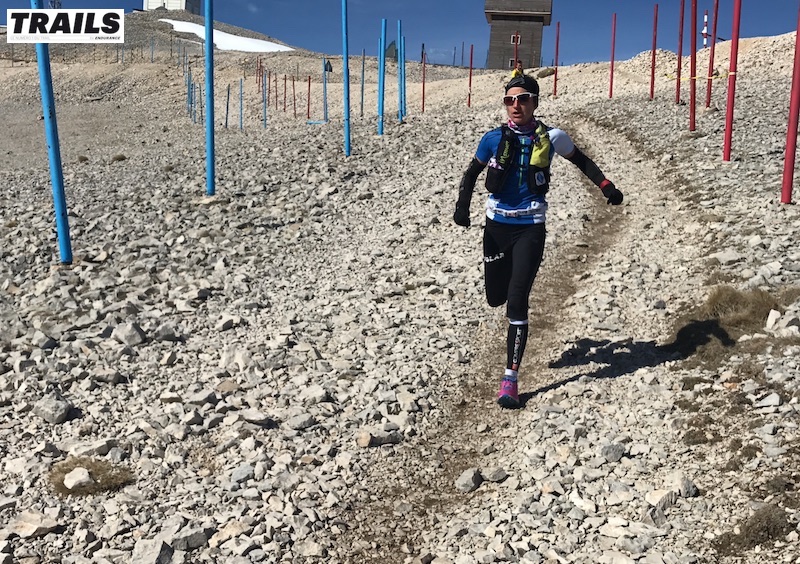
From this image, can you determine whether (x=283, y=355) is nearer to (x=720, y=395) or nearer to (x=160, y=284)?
(x=160, y=284)

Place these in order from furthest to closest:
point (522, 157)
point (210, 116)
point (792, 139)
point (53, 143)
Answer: point (210, 116) < point (792, 139) < point (53, 143) < point (522, 157)

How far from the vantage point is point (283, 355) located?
700 centimetres

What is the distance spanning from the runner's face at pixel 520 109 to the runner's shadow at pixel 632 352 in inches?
93.8

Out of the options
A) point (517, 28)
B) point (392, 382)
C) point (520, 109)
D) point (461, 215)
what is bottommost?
point (392, 382)

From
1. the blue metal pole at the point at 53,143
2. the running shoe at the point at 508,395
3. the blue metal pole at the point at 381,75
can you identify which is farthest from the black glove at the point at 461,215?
the blue metal pole at the point at 381,75

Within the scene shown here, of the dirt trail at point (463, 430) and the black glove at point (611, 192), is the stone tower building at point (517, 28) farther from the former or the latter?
the black glove at point (611, 192)

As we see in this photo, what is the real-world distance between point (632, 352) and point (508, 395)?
1.65 metres

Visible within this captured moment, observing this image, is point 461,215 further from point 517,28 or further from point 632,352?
point 517,28

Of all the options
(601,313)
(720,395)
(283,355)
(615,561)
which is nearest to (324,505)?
(615,561)

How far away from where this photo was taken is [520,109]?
5566 millimetres

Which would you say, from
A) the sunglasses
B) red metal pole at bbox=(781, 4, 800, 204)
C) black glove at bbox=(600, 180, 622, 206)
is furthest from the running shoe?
red metal pole at bbox=(781, 4, 800, 204)

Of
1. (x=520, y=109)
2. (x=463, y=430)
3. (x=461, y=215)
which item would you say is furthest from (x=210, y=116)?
(x=463, y=430)

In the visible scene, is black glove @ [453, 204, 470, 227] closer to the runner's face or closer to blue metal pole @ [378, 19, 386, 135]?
the runner's face

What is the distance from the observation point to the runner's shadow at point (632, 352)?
632 cm
